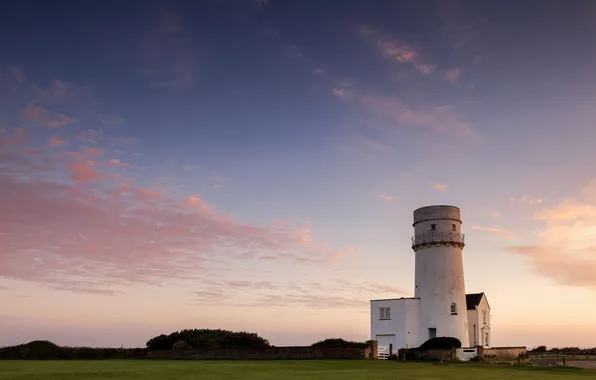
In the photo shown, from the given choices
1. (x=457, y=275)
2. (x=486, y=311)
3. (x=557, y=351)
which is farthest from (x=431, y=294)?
(x=557, y=351)

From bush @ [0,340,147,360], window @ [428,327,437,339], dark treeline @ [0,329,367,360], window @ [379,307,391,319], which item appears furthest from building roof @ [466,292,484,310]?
bush @ [0,340,147,360]

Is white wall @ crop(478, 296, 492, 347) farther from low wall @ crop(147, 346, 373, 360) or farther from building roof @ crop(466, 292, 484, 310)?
low wall @ crop(147, 346, 373, 360)

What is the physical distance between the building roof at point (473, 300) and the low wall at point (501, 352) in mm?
6272

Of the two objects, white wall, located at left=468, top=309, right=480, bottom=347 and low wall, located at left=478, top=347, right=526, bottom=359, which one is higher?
white wall, located at left=468, top=309, right=480, bottom=347

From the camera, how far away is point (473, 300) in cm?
6175

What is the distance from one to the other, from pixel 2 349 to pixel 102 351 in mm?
7248

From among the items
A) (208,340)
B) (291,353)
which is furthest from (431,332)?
(208,340)

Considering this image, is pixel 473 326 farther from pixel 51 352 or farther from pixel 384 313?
pixel 51 352

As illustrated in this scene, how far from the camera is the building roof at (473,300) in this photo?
6081 centimetres

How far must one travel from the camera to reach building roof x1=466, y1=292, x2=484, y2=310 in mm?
60812

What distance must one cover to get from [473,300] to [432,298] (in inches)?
364

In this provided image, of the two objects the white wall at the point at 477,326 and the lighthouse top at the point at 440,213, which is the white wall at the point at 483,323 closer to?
the white wall at the point at 477,326

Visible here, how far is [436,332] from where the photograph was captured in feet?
178

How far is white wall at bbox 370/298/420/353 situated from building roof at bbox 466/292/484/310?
871 centimetres
